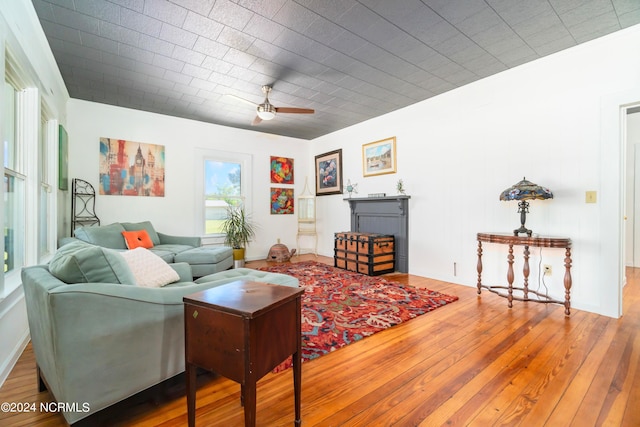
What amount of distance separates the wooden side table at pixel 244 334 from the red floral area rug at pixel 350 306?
2.38 feet

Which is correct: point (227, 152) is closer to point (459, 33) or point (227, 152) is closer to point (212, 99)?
point (212, 99)

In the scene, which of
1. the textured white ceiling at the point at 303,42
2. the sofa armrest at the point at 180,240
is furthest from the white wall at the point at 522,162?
the sofa armrest at the point at 180,240

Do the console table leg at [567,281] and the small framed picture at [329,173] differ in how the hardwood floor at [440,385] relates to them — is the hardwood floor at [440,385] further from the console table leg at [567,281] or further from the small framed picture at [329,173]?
the small framed picture at [329,173]

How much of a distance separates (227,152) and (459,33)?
4.23 meters

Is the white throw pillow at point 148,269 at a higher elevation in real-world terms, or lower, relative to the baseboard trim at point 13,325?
higher

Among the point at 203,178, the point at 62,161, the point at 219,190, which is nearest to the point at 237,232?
the point at 219,190

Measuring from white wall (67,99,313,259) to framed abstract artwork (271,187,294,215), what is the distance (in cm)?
11

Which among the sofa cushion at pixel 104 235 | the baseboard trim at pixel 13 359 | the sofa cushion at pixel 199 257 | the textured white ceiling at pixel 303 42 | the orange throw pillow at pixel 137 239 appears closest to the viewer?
the baseboard trim at pixel 13 359

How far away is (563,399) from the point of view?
1561mm

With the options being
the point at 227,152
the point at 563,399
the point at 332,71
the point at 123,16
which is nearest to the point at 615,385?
the point at 563,399

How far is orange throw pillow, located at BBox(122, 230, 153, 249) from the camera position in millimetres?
3852

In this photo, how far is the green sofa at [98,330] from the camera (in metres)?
1.21

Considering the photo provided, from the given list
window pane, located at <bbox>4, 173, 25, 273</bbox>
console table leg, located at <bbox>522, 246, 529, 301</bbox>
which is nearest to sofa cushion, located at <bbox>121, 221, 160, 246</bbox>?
window pane, located at <bbox>4, 173, 25, 273</bbox>

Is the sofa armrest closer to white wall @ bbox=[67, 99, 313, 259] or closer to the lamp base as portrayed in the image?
white wall @ bbox=[67, 99, 313, 259]
